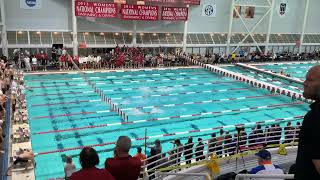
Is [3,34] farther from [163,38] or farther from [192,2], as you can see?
[192,2]

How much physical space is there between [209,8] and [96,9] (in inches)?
387

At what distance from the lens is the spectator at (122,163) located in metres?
3.35

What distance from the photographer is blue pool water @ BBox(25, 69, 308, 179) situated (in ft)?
37.6

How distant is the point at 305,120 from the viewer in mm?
2029

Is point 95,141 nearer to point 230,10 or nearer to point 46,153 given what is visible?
point 46,153

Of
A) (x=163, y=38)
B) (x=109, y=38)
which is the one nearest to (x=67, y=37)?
(x=109, y=38)

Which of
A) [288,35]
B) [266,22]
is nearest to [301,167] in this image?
[266,22]

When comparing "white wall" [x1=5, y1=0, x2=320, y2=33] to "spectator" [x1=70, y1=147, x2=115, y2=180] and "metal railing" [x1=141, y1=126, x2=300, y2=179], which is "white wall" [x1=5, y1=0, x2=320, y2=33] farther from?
"spectator" [x1=70, y1=147, x2=115, y2=180]

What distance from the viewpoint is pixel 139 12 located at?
24219mm

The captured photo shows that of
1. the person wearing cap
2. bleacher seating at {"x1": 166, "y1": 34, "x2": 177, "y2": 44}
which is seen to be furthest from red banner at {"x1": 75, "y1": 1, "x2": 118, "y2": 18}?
the person wearing cap

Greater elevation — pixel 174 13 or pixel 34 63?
pixel 174 13

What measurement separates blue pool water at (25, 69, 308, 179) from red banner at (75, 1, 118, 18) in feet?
14.4

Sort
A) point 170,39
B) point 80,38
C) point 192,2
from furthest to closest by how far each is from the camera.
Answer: point 170,39
point 192,2
point 80,38

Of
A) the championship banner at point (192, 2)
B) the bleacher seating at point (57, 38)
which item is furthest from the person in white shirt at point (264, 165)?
the championship banner at point (192, 2)
